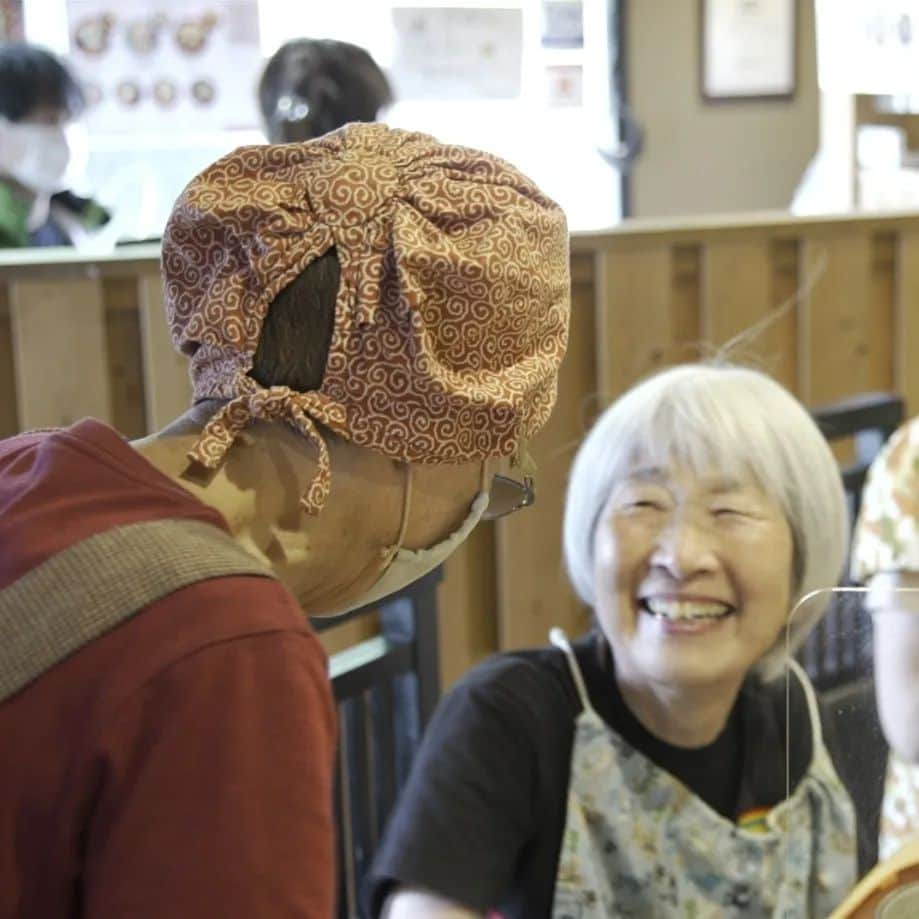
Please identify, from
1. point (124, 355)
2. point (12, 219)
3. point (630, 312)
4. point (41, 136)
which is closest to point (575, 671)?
point (124, 355)

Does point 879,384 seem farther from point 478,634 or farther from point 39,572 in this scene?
point 39,572

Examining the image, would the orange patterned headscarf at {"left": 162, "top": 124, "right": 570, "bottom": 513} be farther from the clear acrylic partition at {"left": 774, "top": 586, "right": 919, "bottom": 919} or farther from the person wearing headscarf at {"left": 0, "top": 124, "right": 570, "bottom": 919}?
the clear acrylic partition at {"left": 774, "top": 586, "right": 919, "bottom": 919}

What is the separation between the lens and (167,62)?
373 cm

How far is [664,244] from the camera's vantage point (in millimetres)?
2178

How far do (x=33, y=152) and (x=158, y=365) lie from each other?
0.99m

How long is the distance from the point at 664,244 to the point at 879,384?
0.55 metres

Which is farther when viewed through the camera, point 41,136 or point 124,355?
point 41,136

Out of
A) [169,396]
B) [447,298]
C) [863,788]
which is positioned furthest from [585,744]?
[169,396]

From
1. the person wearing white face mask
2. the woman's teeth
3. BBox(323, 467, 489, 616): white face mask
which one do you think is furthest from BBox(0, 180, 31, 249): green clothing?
BBox(323, 467, 489, 616): white face mask

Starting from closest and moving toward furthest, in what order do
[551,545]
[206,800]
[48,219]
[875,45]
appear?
[206,800] < [551,545] < [48,219] < [875,45]

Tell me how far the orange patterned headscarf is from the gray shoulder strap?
0.09m

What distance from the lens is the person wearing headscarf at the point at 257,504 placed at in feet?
1.95

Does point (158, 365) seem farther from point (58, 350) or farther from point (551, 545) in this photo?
point (551, 545)

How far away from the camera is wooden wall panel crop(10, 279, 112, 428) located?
1777mm
